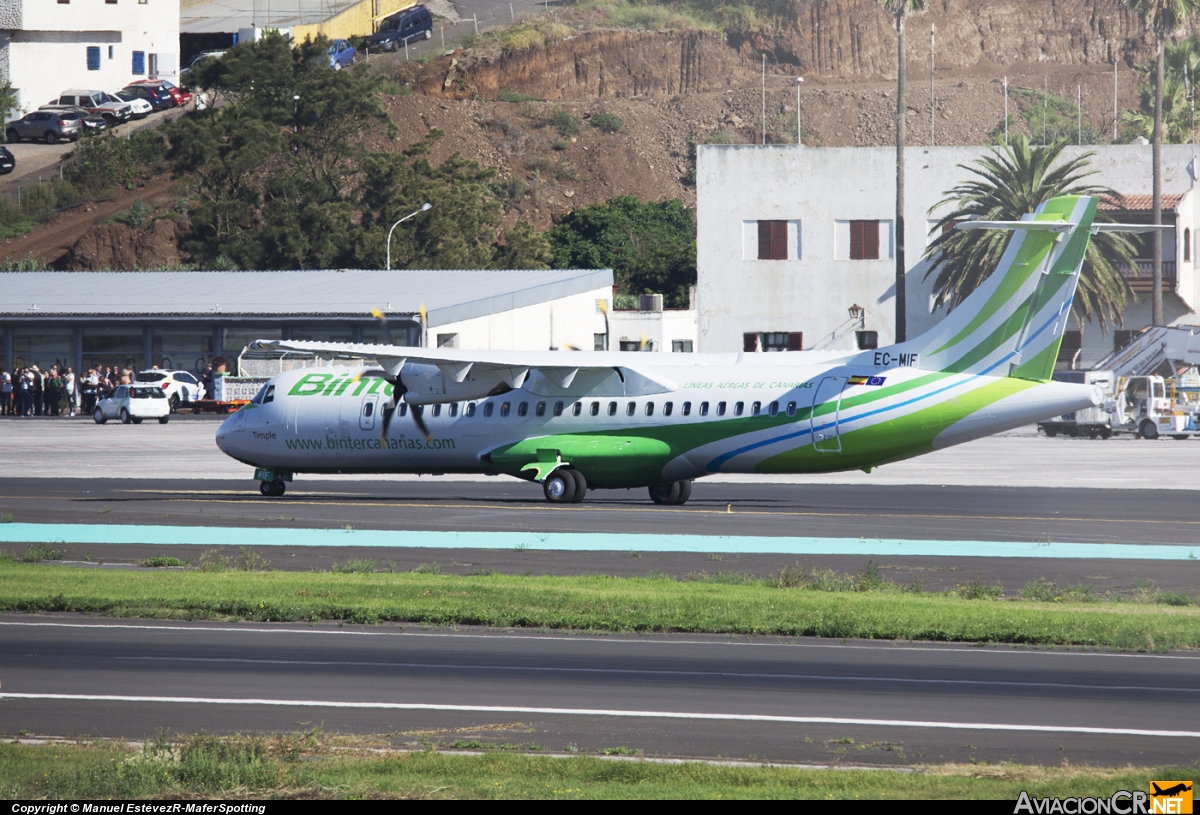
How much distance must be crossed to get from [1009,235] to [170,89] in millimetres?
77028

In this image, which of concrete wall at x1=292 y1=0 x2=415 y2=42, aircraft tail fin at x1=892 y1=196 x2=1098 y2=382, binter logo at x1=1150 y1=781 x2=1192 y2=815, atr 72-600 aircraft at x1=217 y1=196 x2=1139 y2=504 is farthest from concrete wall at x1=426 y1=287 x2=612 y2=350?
concrete wall at x1=292 y1=0 x2=415 y2=42

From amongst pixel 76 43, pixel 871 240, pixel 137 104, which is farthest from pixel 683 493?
pixel 76 43

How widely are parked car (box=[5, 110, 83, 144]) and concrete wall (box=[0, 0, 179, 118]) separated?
4182 millimetres

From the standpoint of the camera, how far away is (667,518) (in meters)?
28.2

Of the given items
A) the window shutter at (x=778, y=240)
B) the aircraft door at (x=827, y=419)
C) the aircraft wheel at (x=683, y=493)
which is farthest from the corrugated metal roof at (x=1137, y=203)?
the aircraft door at (x=827, y=419)

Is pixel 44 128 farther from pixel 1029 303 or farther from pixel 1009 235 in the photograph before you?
pixel 1029 303

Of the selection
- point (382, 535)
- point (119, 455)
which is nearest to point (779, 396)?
point (382, 535)

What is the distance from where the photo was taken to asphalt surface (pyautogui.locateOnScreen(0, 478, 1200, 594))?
72.0 ft

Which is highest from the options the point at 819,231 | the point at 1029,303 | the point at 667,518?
the point at 819,231

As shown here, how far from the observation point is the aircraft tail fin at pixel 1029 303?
27.9 meters

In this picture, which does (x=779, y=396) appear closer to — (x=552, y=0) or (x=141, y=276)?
(x=141, y=276)

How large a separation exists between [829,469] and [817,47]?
136009mm

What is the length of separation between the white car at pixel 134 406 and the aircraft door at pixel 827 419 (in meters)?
40.7

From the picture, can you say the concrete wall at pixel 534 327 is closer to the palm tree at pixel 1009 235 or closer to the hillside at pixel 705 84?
the palm tree at pixel 1009 235
